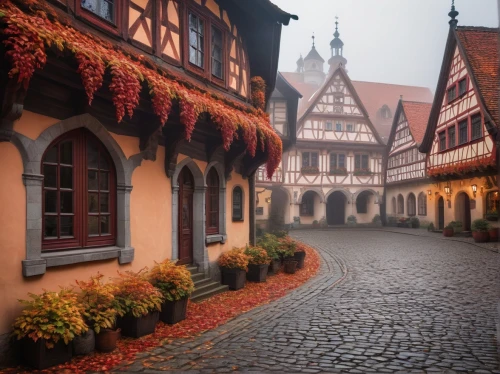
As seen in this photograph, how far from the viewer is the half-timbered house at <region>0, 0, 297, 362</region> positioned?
5801 millimetres

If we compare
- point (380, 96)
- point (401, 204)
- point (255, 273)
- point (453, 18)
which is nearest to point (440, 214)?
point (401, 204)

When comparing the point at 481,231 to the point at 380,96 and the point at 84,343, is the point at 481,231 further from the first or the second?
the point at 380,96

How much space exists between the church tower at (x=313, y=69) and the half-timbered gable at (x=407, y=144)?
5019cm

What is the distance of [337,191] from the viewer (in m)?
38.2

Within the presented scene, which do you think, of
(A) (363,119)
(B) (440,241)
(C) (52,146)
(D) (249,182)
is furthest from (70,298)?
(A) (363,119)

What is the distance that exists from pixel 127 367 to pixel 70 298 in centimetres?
122

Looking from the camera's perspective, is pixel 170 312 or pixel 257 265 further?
pixel 257 265

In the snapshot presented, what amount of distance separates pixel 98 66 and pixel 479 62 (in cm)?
2275

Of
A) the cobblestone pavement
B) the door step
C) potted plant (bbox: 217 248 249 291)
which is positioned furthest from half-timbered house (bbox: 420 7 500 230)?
the door step

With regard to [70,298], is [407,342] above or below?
below

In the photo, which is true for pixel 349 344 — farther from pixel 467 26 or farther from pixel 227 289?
pixel 467 26

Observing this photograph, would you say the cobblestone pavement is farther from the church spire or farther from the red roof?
the red roof

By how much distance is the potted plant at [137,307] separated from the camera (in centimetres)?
675

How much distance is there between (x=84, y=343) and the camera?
594 cm
